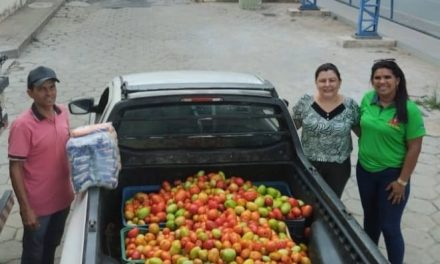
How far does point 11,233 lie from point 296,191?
2.78 meters

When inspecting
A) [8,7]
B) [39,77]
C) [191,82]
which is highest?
[39,77]

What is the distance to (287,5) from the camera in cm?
2111

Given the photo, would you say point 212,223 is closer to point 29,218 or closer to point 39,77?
point 29,218

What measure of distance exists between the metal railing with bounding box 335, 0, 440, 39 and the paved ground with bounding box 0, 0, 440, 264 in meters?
1.67

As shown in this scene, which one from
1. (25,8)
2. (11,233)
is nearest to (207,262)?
(11,233)

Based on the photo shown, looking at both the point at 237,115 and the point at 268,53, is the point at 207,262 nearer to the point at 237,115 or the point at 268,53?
the point at 237,115

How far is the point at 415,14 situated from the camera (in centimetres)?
1733

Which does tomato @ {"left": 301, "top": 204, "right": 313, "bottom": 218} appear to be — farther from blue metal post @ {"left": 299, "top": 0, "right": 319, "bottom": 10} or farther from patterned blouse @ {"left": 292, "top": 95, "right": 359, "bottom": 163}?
blue metal post @ {"left": 299, "top": 0, "right": 319, "bottom": 10}

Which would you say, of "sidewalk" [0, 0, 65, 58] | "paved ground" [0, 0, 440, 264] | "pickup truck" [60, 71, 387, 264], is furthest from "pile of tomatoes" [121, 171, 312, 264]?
"sidewalk" [0, 0, 65, 58]

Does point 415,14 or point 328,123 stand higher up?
point 328,123

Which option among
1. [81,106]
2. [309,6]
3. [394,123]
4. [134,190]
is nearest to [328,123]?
[394,123]

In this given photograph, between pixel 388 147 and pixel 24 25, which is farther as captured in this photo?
pixel 24 25

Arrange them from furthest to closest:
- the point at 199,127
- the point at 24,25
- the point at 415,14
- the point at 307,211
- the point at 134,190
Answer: the point at 415,14
the point at 24,25
the point at 199,127
the point at 134,190
the point at 307,211

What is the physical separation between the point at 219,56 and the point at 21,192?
9.34m
